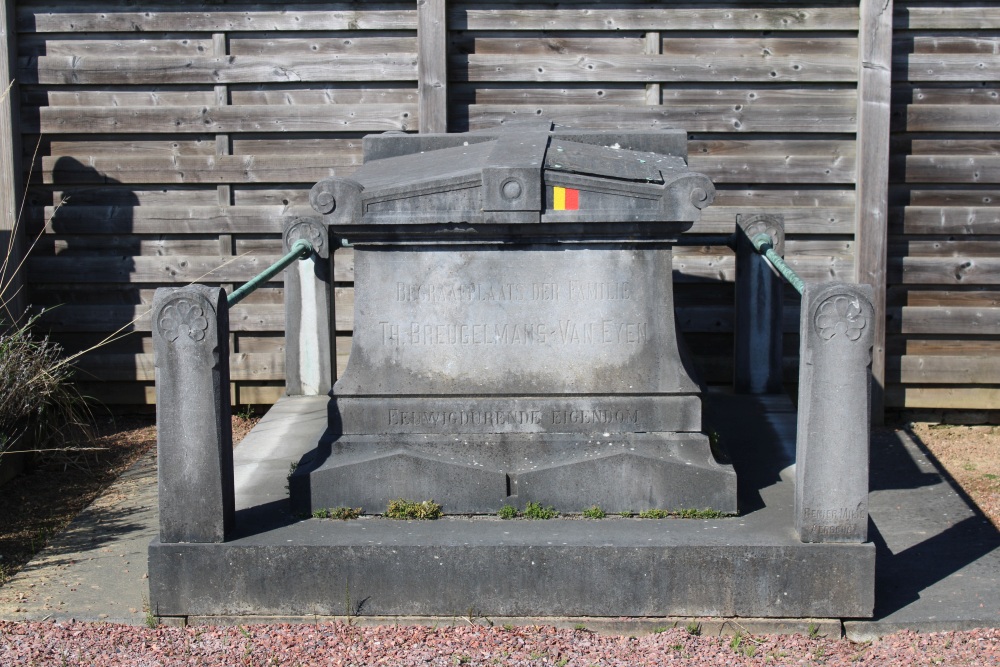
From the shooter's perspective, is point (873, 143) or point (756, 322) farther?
point (873, 143)

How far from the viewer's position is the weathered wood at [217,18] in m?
7.32

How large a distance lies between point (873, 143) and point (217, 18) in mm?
4234

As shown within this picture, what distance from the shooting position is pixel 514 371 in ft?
15.5

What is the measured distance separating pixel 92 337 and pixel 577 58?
369 cm

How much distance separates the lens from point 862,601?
418cm

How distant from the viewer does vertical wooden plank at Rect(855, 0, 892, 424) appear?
23.4 feet

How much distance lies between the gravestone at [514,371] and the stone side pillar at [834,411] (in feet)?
1.58

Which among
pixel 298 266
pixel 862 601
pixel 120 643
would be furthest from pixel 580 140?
pixel 120 643

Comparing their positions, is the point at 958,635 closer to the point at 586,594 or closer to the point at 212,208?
the point at 586,594

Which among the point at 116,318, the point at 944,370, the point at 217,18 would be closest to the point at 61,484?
the point at 116,318

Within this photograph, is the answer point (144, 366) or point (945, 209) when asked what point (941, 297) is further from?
point (144, 366)

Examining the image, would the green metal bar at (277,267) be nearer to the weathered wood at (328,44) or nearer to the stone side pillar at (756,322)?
the weathered wood at (328,44)

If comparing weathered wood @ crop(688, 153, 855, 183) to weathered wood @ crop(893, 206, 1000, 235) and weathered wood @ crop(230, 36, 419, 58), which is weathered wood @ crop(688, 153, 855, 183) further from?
weathered wood @ crop(230, 36, 419, 58)

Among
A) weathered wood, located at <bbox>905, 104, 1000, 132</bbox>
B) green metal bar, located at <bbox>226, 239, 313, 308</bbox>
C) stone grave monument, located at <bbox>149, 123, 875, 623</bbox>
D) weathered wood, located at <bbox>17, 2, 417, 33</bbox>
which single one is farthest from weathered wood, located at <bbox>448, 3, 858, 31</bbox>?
stone grave monument, located at <bbox>149, 123, 875, 623</bbox>
